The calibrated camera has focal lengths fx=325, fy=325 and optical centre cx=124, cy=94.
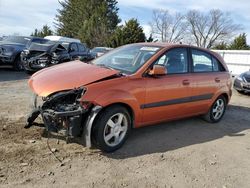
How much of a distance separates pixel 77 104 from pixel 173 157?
65.2 inches

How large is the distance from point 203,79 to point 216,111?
109 cm

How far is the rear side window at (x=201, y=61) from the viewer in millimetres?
6355

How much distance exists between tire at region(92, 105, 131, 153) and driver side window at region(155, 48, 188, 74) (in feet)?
3.89

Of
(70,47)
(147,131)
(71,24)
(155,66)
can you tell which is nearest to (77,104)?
(155,66)

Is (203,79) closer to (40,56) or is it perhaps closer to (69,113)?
(69,113)

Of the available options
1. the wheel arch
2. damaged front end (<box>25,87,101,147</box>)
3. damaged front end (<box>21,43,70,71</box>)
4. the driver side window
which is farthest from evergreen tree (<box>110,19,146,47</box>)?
damaged front end (<box>25,87,101,147</box>)

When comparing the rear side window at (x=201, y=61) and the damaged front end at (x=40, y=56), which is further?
the damaged front end at (x=40, y=56)

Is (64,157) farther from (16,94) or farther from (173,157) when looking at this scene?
(16,94)

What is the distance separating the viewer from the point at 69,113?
4375 millimetres

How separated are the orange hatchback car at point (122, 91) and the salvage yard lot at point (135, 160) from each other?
0.30 metres

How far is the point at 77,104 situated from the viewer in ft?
14.7

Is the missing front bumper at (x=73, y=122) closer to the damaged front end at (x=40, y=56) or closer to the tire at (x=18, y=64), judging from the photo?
the damaged front end at (x=40, y=56)

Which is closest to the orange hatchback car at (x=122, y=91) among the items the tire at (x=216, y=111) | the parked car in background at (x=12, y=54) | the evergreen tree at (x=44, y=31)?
the tire at (x=216, y=111)

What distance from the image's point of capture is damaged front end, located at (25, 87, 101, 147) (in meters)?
4.43
